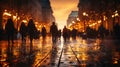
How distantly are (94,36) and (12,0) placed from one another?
66.3 ft

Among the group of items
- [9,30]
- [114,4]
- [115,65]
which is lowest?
[115,65]

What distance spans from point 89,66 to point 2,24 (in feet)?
173

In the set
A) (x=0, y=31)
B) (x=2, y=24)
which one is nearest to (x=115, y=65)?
(x=0, y=31)

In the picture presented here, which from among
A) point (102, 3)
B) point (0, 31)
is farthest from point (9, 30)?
point (102, 3)

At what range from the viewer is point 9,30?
3878 cm

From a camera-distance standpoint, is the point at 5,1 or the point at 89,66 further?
the point at 5,1

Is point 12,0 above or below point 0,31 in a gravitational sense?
above

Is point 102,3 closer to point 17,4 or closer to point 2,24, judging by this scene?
point 17,4

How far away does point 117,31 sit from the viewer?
5116 centimetres

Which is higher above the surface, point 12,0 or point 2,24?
point 12,0

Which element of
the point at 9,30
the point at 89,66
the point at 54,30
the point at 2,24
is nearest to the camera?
the point at 89,66

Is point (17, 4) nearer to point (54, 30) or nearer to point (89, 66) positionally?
point (54, 30)

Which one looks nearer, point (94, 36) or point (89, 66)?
point (89, 66)

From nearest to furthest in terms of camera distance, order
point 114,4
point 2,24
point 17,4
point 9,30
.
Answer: point 9,30 → point 2,24 → point 114,4 → point 17,4
